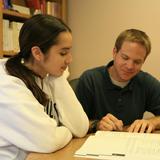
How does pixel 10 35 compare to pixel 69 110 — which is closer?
pixel 69 110

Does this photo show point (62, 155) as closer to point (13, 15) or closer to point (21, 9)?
point (13, 15)

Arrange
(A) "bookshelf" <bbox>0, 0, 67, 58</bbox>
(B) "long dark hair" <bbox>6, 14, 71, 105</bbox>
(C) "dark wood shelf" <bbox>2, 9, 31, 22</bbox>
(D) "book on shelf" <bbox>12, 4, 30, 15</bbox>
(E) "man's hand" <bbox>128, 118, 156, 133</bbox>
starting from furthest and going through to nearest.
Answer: (D) "book on shelf" <bbox>12, 4, 30, 15</bbox>, (C) "dark wood shelf" <bbox>2, 9, 31, 22</bbox>, (A) "bookshelf" <bbox>0, 0, 67, 58</bbox>, (E) "man's hand" <bbox>128, 118, 156, 133</bbox>, (B) "long dark hair" <bbox>6, 14, 71, 105</bbox>

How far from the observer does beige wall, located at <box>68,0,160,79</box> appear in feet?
8.93

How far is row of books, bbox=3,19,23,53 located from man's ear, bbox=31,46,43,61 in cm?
119

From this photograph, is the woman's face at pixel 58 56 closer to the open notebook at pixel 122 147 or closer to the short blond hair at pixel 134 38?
the open notebook at pixel 122 147

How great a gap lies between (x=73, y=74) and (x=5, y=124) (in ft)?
6.61

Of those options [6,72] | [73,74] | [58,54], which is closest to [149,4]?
[73,74]

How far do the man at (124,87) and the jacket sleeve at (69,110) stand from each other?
52 cm

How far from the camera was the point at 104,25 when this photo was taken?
294 centimetres

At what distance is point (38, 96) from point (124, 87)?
2.54 ft

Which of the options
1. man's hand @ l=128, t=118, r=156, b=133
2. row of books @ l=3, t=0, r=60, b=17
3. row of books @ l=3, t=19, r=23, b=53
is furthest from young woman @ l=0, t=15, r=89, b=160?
row of books @ l=3, t=0, r=60, b=17

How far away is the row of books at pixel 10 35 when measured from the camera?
2.49 m

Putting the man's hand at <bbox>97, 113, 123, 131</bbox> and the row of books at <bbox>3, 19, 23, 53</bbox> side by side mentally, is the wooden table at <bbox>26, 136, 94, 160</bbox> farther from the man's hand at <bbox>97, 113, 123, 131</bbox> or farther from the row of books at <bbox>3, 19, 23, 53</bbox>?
the row of books at <bbox>3, 19, 23, 53</bbox>

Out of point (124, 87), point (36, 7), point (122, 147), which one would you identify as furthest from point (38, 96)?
point (36, 7)
